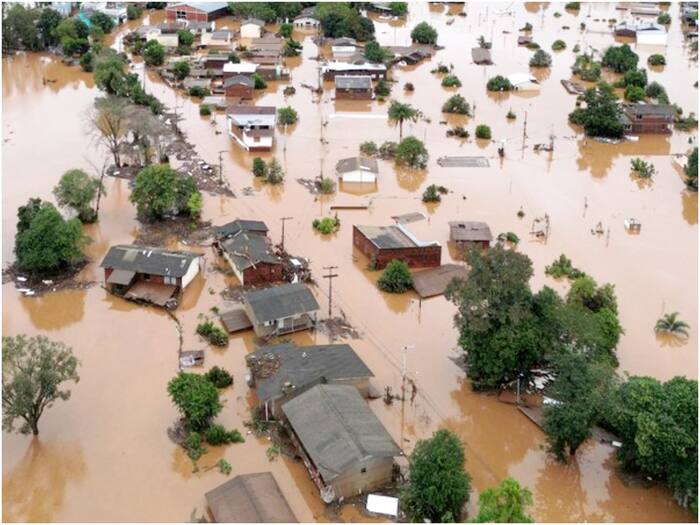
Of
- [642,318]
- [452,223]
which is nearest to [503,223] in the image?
[452,223]

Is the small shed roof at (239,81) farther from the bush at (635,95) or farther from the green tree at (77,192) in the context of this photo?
the bush at (635,95)

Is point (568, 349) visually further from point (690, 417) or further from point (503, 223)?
point (503, 223)

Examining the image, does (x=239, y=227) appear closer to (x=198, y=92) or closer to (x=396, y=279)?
(x=396, y=279)

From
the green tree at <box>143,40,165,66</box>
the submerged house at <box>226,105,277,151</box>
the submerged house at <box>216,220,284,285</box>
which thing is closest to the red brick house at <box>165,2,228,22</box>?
the green tree at <box>143,40,165,66</box>

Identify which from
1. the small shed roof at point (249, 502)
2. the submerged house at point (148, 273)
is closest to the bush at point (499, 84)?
the submerged house at point (148, 273)

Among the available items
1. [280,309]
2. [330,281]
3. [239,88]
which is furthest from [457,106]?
[280,309]
